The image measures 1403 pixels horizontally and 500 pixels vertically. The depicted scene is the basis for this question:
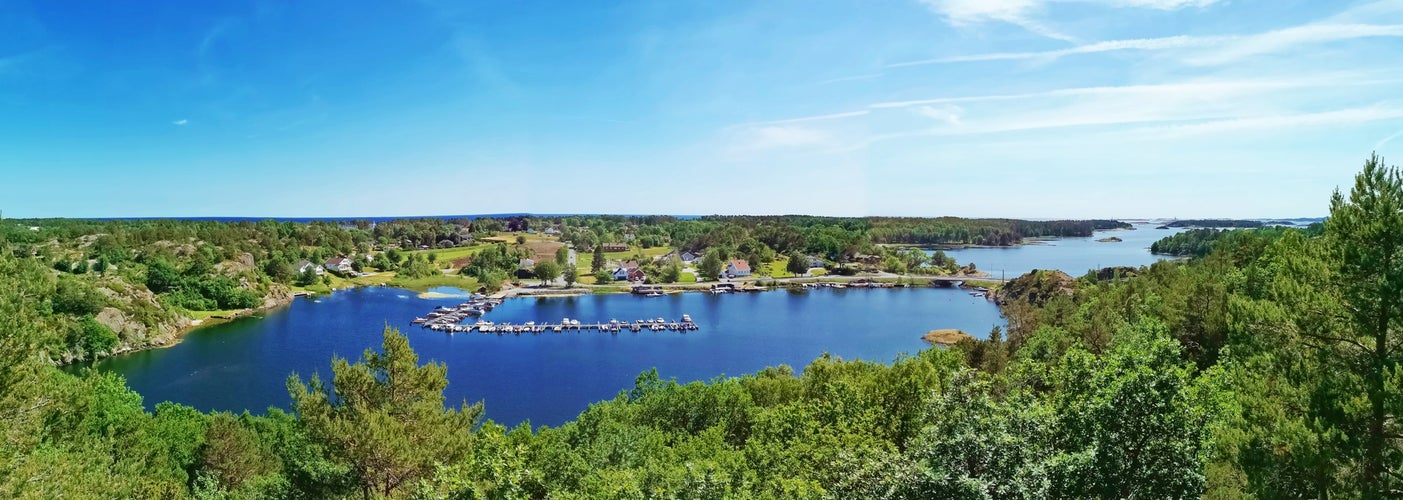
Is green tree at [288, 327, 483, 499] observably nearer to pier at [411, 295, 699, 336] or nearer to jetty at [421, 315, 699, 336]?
jetty at [421, 315, 699, 336]

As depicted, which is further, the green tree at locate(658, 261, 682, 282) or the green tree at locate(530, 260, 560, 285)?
the green tree at locate(658, 261, 682, 282)

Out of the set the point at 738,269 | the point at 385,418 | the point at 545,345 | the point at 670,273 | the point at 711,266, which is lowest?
the point at 545,345

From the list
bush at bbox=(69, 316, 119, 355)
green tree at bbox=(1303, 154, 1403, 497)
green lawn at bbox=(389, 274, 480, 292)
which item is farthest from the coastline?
green tree at bbox=(1303, 154, 1403, 497)

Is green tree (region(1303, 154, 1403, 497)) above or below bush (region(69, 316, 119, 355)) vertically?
above

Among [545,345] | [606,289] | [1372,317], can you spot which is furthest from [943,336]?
[1372,317]

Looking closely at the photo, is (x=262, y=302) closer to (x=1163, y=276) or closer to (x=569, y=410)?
(x=569, y=410)

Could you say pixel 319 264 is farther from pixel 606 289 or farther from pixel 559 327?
pixel 559 327

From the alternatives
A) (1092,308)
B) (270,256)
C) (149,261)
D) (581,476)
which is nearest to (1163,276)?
(1092,308)
